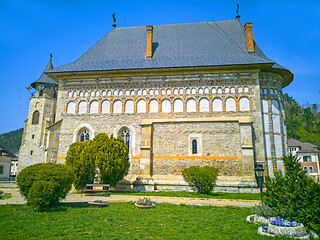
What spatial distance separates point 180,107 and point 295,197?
12.9 m

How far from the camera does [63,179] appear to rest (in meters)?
9.73

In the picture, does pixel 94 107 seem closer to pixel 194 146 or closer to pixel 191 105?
pixel 191 105

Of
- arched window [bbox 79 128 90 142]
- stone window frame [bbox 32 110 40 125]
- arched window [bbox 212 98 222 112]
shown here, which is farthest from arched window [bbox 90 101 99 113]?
stone window frame [bbox 32 110 40 125]

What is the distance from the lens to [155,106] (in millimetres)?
19750

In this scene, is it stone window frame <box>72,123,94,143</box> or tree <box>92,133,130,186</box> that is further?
stone window frame <box>72,123,94,143</box>

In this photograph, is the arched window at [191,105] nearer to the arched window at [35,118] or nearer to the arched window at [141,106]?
the arched window at [141,106]

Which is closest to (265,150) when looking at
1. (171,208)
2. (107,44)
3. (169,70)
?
(169,70)

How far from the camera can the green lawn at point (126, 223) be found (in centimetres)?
657

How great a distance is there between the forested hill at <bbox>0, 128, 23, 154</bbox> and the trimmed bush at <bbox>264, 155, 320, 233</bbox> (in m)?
98.7

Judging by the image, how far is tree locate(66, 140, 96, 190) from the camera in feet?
49.9

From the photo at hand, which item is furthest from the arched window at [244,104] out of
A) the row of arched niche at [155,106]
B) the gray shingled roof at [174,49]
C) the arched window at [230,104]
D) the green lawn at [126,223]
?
the green lawn at [126,223]

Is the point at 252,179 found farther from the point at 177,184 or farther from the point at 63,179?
the point at 63,179

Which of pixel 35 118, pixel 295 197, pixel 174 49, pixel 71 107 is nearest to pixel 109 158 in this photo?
pixel 71 107

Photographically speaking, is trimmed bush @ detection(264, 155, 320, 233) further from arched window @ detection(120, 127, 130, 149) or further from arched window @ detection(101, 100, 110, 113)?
arched window @ detection(101, 100, 110, 113)
